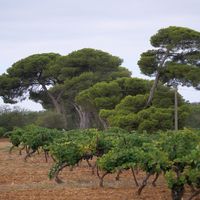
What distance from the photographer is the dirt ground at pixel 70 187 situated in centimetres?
1227

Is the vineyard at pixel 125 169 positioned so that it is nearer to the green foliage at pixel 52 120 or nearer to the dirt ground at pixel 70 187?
the dirt ground at pixel 70 187

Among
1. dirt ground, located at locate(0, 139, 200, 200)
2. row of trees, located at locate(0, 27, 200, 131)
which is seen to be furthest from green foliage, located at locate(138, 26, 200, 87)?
dirt ground, located at locate(0, 139, 200, 200)

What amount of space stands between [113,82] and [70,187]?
858 inches

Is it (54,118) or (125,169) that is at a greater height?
(54,118)

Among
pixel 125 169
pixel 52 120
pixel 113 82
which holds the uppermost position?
pixel 113 82

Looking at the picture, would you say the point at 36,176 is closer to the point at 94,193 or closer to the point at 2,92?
the point at 94,193

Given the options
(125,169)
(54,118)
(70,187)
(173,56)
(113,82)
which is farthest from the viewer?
(54,118)

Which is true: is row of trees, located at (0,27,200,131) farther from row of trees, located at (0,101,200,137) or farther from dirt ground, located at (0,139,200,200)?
dirt ground, located at (0,139,200,200)

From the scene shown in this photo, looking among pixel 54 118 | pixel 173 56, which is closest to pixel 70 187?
pixel 173 56

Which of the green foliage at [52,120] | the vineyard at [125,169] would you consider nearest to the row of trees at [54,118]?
the green foliage at [52,120]

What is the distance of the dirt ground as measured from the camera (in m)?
12.3

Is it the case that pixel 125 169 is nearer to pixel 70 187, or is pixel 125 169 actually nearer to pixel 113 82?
pixel 70 187

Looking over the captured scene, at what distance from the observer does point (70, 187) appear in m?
13.9

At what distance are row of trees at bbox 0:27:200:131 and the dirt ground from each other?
538 inches
